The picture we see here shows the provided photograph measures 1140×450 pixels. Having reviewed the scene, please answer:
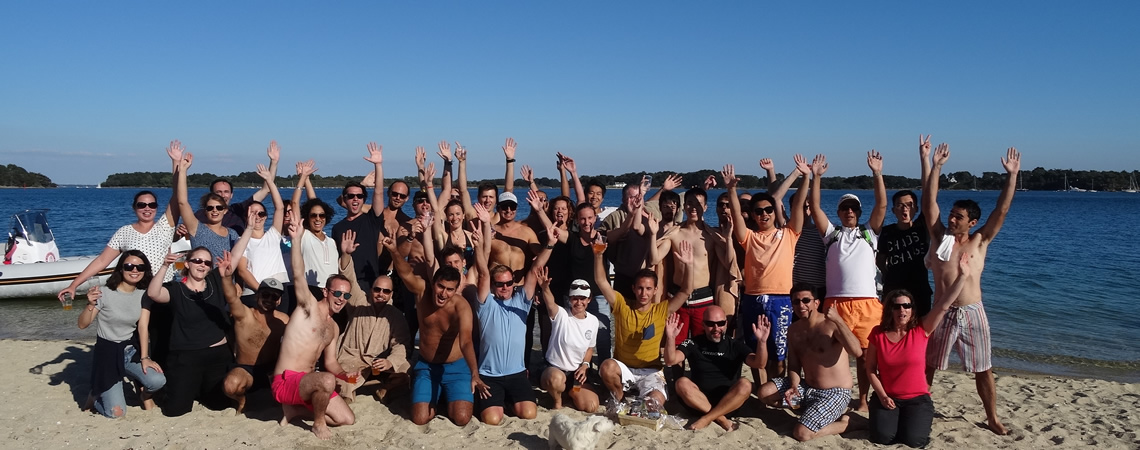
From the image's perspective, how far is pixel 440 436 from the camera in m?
6.23

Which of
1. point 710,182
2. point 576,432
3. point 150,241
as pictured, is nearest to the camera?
point 576,432

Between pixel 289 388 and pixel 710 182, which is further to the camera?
pixel 710 182

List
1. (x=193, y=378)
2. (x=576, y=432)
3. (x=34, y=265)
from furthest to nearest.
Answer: (x=34, y=265) < (x=193, y=378) < (x=576, y=432)

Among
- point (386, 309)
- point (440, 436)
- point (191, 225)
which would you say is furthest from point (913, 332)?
point (191, 225)

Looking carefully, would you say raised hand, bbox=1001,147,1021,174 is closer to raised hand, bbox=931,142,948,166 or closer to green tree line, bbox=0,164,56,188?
raised hand, bbox=931,142,948,166

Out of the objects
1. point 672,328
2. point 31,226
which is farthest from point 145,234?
point 31,226

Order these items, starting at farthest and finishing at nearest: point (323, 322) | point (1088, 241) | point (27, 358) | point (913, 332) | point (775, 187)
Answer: point (1088, 241), point (27, 358), point (775, 187), point (323, 322), point (913, 332)

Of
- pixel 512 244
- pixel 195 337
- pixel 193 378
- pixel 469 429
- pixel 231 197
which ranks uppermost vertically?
pixel 231 197

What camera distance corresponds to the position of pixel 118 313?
6.48 m

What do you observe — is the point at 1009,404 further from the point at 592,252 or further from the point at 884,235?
the point at 592,252

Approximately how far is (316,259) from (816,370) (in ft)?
16.1

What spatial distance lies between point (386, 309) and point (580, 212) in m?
2.19

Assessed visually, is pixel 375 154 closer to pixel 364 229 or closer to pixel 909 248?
pixel 364 229

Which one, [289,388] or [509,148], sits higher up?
[509,148]
